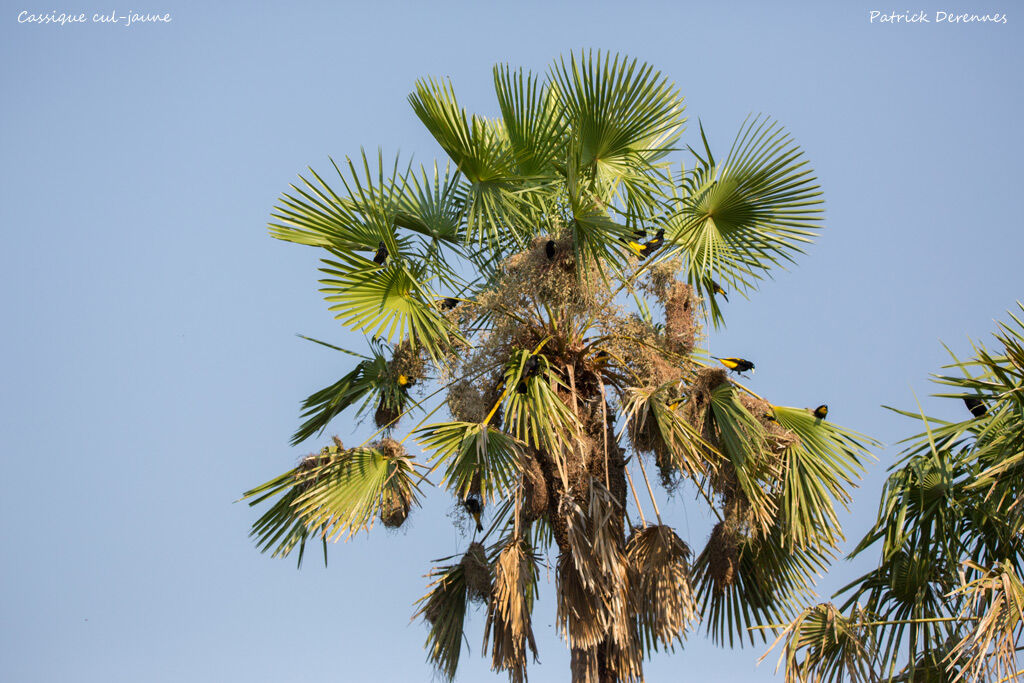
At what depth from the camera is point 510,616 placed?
309 inches

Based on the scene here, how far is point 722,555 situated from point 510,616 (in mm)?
1759

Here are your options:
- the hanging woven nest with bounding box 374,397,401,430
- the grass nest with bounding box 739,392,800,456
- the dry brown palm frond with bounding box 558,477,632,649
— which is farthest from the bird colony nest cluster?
the grass nest with bounding box 739,392,800,456

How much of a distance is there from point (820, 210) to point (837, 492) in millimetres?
2205

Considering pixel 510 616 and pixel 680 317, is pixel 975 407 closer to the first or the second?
pixel 680 317

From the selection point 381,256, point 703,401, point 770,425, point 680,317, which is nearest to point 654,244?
point 680,317

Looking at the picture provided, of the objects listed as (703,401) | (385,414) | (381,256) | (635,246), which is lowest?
(703,401)

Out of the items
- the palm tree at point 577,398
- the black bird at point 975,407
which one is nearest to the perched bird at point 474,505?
the palm tree at point 577,398

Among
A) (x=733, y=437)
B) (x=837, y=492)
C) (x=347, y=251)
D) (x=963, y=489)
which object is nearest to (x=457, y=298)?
(x=347, y=251)

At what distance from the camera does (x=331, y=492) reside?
8312 millimetres

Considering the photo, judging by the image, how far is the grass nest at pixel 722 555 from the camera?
27.7 ft

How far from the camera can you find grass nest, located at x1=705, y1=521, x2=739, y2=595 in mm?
8453

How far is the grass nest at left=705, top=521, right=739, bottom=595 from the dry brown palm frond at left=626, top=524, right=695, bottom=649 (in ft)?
1.55

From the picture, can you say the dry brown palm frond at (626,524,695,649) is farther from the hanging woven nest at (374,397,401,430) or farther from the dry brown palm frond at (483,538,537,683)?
the hanging woven nest at (374,397,401,430)

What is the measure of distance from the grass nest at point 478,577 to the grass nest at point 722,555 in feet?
5.64
